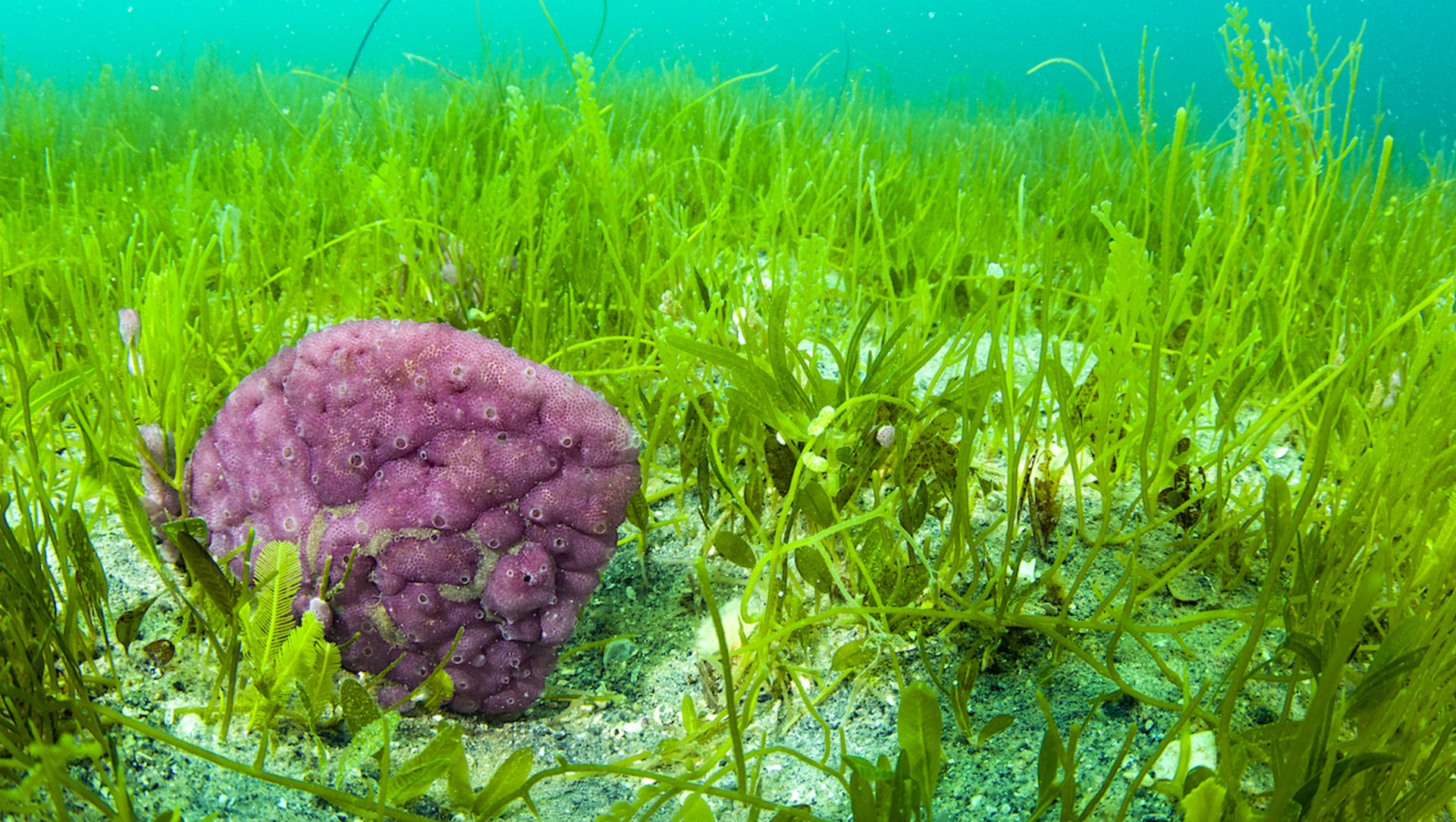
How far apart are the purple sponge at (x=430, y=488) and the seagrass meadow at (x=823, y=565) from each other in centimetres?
10

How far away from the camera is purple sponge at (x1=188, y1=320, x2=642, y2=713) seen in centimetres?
132

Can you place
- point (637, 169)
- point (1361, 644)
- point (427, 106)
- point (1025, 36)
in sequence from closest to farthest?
point (1361, 644) → point (637, 169) → point (427, 106) → point (1025, 36)

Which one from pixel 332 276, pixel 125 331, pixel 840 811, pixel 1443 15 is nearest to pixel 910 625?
pixel 840 811

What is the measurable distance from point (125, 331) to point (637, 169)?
6.20 feet

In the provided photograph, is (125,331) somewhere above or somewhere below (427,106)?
below

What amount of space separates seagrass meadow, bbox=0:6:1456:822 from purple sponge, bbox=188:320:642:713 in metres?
0.10

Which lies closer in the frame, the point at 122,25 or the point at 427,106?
the point at 427,106

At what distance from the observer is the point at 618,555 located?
1771 millimetres

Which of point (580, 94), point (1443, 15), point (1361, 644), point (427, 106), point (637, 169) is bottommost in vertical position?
point (1361, 644)

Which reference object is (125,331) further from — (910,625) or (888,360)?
(910,625)

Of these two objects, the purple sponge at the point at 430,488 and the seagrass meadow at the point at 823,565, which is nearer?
the seagrass meadow at the point at 823,565

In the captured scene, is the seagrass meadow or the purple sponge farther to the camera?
the purple sponge

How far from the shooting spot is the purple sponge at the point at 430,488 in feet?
4.34

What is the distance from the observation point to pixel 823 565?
1483mm
